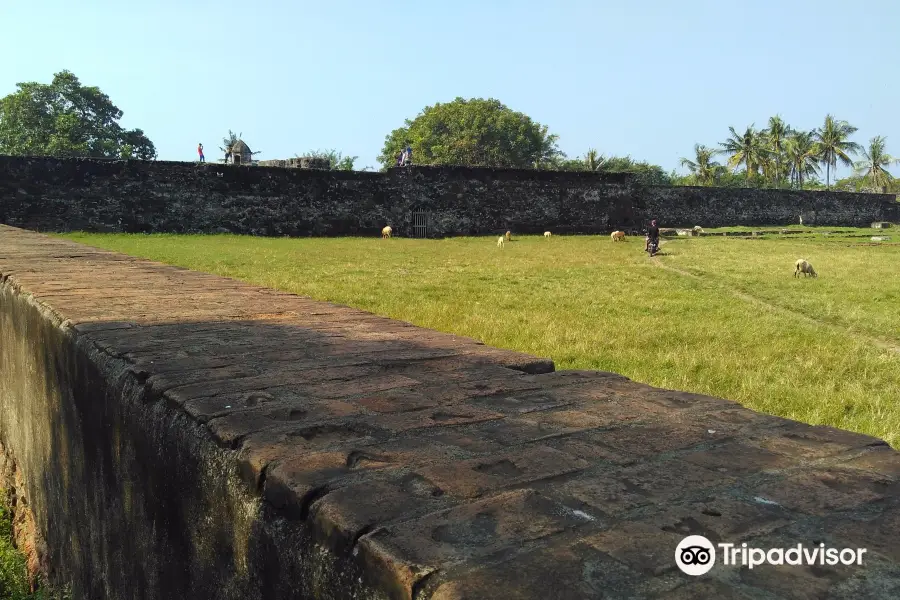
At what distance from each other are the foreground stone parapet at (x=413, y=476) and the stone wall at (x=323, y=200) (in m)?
17.4

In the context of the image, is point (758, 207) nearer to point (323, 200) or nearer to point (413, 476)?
point (323, 200)

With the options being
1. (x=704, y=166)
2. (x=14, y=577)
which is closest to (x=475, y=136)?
(x=704, y=166)

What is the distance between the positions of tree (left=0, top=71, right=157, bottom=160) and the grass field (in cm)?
3094

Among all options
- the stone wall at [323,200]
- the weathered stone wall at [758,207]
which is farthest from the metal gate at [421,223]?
the weathered stone wall at [758,207]

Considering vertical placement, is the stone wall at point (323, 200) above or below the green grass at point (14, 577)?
above

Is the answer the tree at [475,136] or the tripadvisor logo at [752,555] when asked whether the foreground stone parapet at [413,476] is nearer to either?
the tripadvisor logo at [752,555]

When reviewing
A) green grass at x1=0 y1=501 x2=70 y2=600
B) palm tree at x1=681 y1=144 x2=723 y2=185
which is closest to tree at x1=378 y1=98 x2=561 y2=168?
palm tree at x1=681 y1=144 x2=723 y2=185

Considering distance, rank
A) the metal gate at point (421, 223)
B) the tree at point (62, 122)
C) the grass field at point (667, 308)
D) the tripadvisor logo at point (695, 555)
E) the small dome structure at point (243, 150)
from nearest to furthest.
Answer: the tripadvisor logo at point (695, 555) < the grass field at point (667, 308) < the metal gate at point (421, 223) < the small dome structure at point (243, 150) < the tree at point (62, 122)

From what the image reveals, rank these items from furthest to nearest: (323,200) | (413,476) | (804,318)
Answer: (323,200) → (804,318) → (413,476)

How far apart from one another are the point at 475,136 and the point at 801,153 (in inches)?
1009

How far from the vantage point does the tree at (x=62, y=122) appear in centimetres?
4109

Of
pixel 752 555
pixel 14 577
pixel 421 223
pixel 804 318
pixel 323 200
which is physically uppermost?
pixel 323 200

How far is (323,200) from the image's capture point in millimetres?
21203

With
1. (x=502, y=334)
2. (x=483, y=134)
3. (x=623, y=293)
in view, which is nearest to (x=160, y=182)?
(x=623, y=293)
